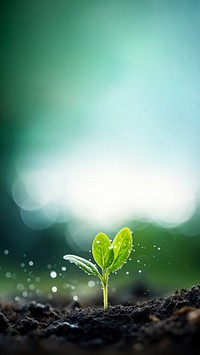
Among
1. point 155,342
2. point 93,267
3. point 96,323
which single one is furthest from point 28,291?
point 155,342

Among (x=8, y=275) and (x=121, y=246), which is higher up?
(x=8, y=275)

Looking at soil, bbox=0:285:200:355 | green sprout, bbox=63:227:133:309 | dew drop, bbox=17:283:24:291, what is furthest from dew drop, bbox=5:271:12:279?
green sprout, bbox=63:227:133:309

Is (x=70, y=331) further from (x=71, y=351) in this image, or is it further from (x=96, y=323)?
(x=71, y=351)

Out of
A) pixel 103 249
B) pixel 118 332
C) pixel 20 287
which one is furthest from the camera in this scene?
pixel 20 287

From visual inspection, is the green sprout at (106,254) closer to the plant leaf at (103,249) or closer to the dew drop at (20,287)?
the plant leaf at (103,249)

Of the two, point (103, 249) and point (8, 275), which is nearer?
point (103, 249)

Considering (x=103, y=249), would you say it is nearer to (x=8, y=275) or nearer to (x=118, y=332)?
(x=118, y=332)

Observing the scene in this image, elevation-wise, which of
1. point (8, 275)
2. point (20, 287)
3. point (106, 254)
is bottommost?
point (106, 254)

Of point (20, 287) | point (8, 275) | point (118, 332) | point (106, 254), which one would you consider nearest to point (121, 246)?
point (106, 254)
